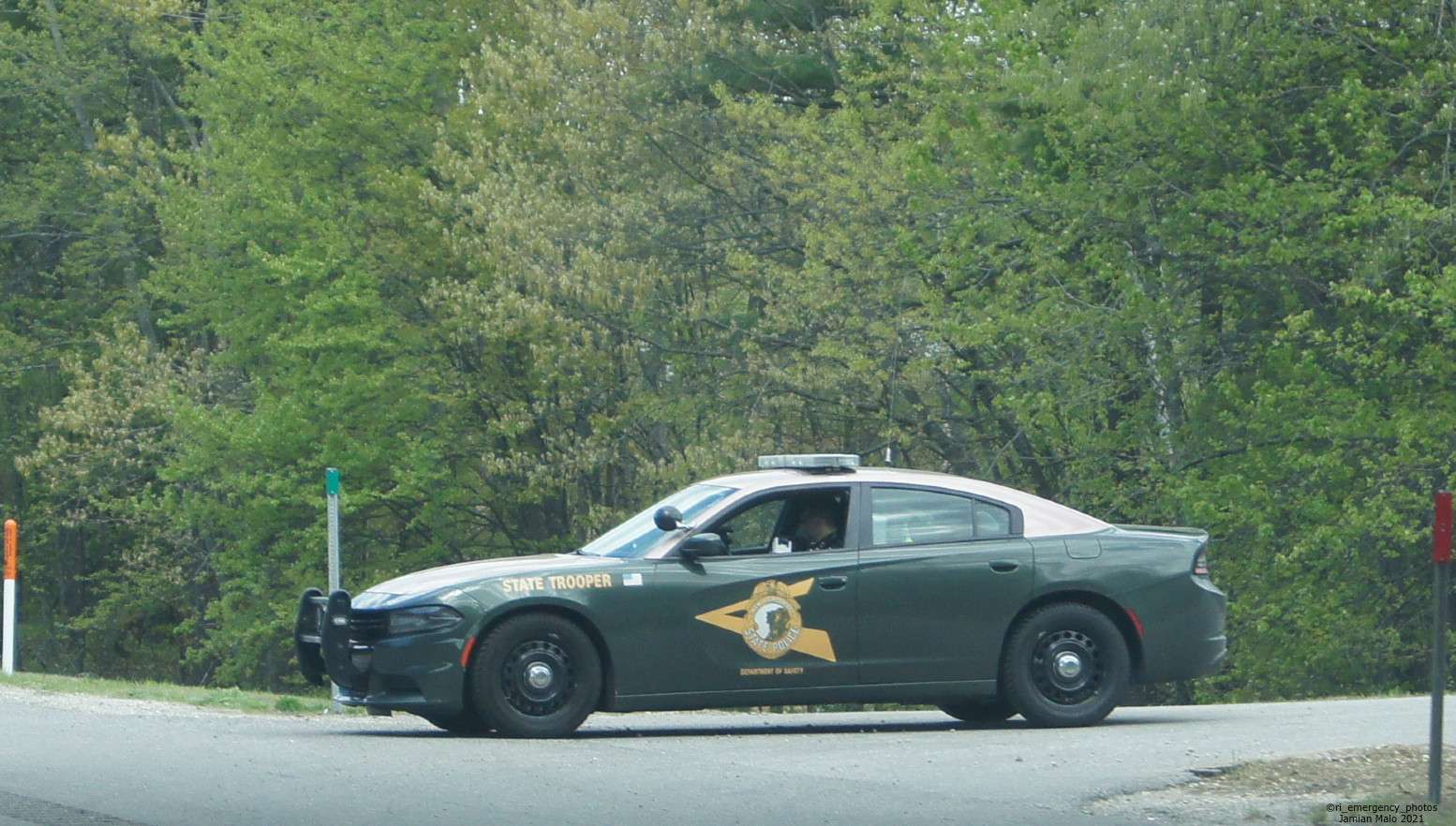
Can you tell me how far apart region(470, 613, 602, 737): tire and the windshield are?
0.69 meters

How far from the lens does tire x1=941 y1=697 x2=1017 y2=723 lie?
38.5ft

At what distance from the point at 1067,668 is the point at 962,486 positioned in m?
1.23

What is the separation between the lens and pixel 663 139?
27.9 metres

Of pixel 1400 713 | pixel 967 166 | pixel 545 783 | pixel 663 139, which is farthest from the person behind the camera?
pixel 663 139

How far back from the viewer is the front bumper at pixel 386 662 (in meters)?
10.2

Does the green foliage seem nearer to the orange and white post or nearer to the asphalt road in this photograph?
the asphalt road

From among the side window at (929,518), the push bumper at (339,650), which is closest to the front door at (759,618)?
the side window at (929,518)

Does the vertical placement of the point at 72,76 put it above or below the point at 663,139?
above

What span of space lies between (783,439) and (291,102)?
38.0ft

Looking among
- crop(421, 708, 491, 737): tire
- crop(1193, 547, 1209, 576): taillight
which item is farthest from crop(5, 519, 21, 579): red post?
crop(1193, 547, 1209, 576): taillight

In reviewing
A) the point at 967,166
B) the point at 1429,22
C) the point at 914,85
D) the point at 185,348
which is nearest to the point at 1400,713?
the point at 1429,22

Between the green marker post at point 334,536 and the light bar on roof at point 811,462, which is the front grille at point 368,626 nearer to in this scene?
the green marker post at point 334,536

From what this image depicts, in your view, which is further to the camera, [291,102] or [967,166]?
[291,102]

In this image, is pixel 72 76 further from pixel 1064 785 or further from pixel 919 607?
pixel 1064 785
